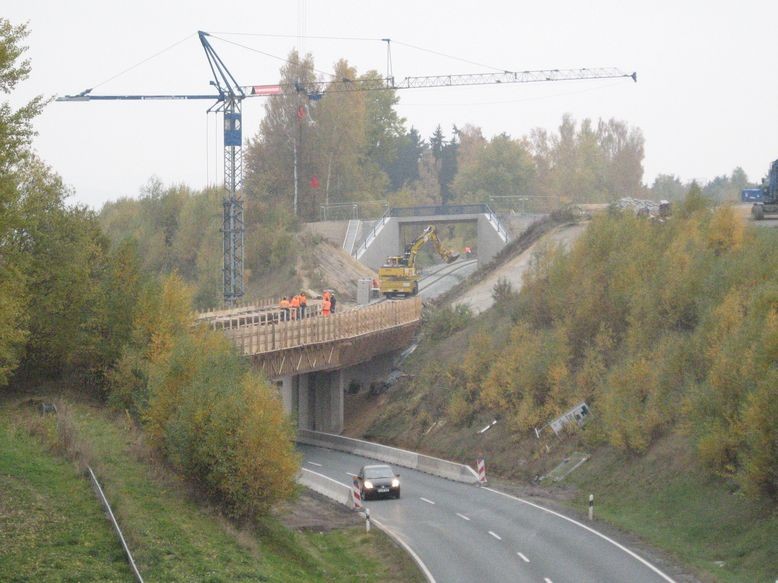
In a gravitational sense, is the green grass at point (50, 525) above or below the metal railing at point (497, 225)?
below

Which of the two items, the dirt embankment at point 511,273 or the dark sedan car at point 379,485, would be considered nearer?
the dark sedan car at point 379,485

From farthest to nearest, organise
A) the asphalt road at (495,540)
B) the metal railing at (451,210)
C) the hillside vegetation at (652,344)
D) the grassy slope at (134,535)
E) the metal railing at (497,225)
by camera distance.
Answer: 1. the metal railing at (451,210)
2. the metal railing at (497,225)
3. the hillside vegetation at (652,344)
4. the asphalt road at (495,540)
5. the grassy slope at (134,535)

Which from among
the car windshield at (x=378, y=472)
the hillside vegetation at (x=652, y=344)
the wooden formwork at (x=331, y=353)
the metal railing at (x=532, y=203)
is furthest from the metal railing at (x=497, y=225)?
the car windshield at (x=378, y=472)

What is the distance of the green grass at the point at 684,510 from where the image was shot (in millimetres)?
29016

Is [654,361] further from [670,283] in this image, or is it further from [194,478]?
[194,478]

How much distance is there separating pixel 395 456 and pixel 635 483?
14105 millimetres

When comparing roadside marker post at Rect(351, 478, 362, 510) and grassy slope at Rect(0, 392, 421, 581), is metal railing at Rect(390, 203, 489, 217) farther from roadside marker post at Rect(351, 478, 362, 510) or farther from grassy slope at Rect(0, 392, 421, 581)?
grassy slope at Rect(0, 392, 421, 581)

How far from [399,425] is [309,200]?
5434cm

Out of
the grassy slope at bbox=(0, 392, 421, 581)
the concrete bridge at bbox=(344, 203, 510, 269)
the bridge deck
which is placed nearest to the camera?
the grassy slope at bbox=(0, 392, 421, 581)

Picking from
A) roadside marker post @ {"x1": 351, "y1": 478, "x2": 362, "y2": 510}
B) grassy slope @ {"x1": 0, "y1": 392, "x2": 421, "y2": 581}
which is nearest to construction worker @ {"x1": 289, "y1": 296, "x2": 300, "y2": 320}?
roadside marker post @ {"x1": 351, "y1": 478, "x2": 362, "y2": 510}

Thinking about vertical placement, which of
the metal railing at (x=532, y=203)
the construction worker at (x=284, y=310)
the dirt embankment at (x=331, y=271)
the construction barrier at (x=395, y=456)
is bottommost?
the construction barrier at (x=395, y=456)

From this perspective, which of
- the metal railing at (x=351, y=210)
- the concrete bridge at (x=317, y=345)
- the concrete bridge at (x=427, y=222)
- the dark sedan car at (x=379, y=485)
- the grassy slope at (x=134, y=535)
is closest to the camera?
the grassy slope at (x=134, y=535)

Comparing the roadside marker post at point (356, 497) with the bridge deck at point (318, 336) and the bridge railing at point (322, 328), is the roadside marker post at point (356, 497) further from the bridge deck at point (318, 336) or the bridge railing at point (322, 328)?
the bridge deck at point (318, 336)

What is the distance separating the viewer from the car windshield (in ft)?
135
